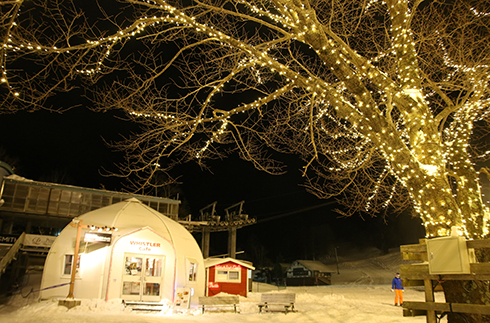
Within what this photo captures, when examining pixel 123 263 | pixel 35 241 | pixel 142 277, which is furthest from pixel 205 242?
pixel 123 263

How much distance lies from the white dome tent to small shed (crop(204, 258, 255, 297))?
17.2 ft

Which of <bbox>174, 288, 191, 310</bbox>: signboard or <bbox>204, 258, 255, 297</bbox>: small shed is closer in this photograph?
<bbox>174, 288, 191, 310</bbox>: signboard

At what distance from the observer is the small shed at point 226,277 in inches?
842

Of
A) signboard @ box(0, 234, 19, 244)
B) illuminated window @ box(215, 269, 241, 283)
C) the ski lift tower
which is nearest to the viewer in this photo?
signboard @ box(0, 234, 19, 244)

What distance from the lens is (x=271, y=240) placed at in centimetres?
7631

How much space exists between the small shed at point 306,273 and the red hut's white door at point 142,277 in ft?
115

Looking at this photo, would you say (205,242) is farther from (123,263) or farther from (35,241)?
(123,263)

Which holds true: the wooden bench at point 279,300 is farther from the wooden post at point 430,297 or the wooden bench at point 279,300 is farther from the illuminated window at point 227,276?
the wooden post at point 430,297

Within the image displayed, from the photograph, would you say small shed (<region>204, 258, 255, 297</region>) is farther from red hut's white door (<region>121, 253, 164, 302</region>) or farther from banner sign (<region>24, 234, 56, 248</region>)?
banner sign (<region>24, 234, 56, 248</region>)

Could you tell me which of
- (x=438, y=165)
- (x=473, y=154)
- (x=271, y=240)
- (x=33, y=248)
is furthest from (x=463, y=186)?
(x=271, y=240)

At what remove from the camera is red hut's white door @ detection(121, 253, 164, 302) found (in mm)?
14047

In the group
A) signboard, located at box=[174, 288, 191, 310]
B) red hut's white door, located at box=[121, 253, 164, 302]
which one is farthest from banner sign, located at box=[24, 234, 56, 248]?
signboard, located at box=[174, 288, 191, 310]

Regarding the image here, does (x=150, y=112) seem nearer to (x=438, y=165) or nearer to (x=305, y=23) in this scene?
(x=305, y=23)

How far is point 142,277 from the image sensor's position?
14.3 m
